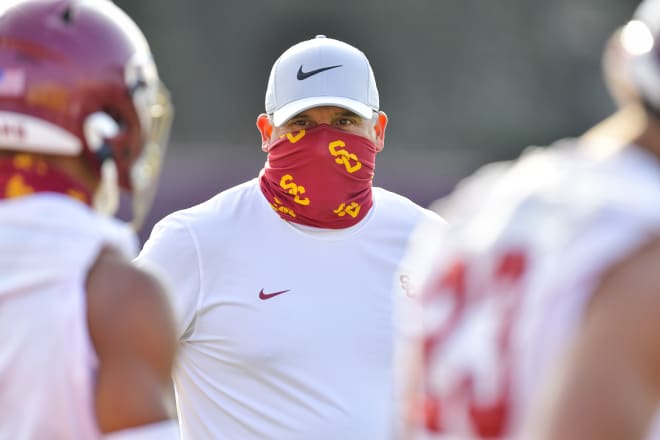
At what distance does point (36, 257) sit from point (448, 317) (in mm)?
765

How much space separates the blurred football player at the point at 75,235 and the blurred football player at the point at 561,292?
50cm

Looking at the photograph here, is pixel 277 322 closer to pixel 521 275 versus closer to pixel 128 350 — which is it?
pixel 128 350

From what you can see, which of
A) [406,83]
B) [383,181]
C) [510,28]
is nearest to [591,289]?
[383,181]

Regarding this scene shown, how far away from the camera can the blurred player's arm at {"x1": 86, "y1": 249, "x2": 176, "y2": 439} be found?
7.29 ft

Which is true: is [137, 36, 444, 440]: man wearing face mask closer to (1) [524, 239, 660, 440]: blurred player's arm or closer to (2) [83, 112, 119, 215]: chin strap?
(2) [83, 112, 119, 215]: chin strap

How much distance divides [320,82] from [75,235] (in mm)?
2012

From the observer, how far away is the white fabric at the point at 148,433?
222cm

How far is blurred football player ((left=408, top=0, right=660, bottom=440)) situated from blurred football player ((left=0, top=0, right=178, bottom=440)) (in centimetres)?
50

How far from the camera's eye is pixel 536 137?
1537 cm

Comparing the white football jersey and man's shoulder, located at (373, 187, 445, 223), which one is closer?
the white football jersey

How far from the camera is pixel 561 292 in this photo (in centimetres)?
189

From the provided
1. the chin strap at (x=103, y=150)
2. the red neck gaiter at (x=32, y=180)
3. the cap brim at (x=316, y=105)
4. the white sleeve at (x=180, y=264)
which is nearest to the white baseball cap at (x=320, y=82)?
the cap brim at (x=316, y=105)

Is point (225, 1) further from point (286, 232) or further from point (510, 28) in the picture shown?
point (286, 232)

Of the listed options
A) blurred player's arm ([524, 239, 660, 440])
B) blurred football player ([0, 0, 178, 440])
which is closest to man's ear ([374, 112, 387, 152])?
blurred football player ([0, 0, 178, 440])
